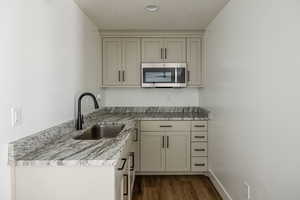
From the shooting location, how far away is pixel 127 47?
3906mm

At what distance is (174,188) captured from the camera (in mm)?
3154

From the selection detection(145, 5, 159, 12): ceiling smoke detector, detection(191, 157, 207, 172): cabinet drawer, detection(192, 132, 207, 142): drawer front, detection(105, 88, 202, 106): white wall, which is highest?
detection(145, 5, 159, 12): ceiling smoke detector

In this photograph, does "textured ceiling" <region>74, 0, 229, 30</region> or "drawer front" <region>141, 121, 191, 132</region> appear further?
"drawer front" <region>141, 121, 191, 132</region>

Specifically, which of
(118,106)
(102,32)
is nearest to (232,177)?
(118,106)

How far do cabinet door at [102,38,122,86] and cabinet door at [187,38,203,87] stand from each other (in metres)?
1.14

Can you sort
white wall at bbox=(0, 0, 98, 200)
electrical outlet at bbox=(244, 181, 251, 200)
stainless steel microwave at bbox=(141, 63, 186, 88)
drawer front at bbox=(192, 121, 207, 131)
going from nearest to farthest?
white wall at bbox=(0, 0, 98, 200) < electrical outlet at bbox=(244, 181, 251, 200) < drawer front at bbox=(192, 121, 207, 131) < stainless steel microwave at bbox=(141, 63, 186, 88)

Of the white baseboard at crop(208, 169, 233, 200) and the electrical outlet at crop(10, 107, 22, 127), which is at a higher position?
the electrical outlet at crop(10, 107, 22, 127)

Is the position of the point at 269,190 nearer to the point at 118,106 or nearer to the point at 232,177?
the point at 232,177

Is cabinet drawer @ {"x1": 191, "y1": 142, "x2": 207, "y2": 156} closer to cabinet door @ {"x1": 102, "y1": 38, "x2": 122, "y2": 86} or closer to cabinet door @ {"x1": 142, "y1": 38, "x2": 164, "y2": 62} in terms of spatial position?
cabinet door @ {"x1": 142, "y1": 38, "x2": 164, "y2": 62}

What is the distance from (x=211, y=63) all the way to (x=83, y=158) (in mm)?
2464

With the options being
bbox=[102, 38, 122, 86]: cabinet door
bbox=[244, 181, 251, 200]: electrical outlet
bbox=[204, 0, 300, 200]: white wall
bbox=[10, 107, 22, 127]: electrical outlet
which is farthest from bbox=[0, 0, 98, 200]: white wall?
bbox=[244, 181, 251, 200]: electrical outlet

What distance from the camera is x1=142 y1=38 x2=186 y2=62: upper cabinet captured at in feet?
12.8

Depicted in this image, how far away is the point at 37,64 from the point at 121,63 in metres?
2.22

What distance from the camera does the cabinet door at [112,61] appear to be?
3.91 metres
